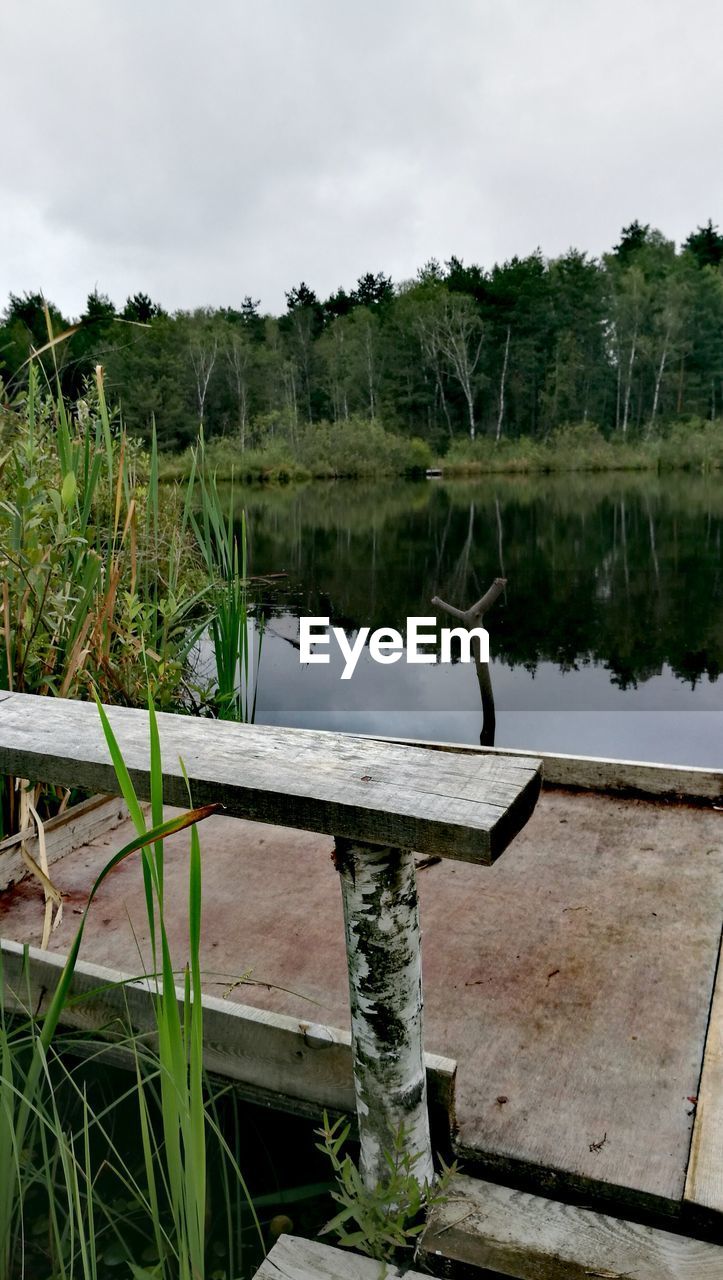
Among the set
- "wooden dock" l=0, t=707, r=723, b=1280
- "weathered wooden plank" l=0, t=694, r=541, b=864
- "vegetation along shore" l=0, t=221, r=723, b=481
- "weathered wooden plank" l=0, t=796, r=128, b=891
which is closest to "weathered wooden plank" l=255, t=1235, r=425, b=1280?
"wooden dock" l=0, t=707, r=723, b=1280

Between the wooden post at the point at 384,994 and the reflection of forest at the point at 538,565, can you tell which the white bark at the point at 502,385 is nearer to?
the reflection of forest at the point at 538,565

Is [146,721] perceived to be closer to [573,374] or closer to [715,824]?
[715,824]

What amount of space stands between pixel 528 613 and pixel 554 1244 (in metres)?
11.4

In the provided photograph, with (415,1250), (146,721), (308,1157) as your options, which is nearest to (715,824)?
(308,1157)

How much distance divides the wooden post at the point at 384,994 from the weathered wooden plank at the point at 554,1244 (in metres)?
0.14

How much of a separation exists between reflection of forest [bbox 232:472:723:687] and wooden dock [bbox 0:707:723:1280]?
7.12 metres

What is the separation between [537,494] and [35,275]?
26.1m

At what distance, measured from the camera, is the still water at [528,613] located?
795 centimetres

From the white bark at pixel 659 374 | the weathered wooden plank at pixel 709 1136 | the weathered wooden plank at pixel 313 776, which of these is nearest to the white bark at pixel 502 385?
the white bark at pixel 659 374

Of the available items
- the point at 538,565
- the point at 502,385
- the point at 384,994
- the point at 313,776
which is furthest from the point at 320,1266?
the point at 502,385

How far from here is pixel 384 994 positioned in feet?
3.47

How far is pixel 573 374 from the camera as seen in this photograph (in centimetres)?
3547

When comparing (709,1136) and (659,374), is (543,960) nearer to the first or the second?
(709,1136)

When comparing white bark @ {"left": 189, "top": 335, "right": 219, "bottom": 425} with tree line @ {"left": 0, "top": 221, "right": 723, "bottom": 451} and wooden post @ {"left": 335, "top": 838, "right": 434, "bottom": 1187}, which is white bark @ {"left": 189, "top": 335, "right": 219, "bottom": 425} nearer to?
tree line @ {"left": 0, "top": 221, "right": 723, "bottom": 451}
